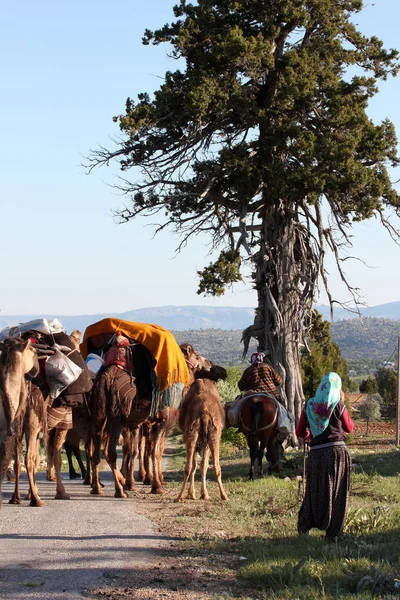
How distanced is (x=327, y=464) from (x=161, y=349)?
594 centimetres

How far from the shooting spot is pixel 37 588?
816 cm

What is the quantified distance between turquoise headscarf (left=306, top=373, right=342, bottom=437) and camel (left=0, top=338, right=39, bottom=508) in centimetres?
341

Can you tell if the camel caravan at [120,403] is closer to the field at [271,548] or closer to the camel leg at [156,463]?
the camel leg at [156,463]

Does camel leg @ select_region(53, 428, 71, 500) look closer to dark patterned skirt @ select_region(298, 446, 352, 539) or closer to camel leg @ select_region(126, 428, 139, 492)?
camel leg @ select_region(126, 428, 139, 492)

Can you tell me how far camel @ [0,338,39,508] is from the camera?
34.2ft

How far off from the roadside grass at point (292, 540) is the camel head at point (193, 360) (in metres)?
2.21

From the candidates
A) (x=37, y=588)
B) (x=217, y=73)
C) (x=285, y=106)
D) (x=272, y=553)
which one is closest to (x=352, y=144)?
(x=285, y=106)

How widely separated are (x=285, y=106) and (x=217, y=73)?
217 centimetres

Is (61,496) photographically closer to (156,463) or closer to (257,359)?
(156,463)

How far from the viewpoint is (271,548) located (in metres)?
10.2

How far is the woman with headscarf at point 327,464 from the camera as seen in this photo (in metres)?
10.5

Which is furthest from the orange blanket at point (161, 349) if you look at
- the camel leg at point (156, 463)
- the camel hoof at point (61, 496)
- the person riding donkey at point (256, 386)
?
the camel hoof at point (61, 496)

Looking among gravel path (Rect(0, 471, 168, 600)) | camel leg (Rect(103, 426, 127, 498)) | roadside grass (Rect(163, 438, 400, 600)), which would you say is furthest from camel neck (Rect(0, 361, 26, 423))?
camel leg (Rect(103, 426, 127, 498))

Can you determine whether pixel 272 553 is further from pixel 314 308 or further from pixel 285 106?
pixel 314 308
